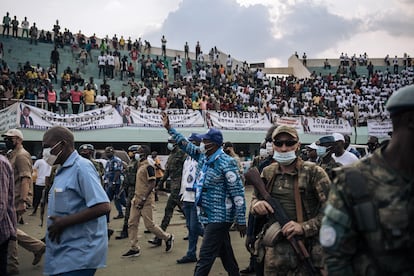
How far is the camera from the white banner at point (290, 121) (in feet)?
64.0

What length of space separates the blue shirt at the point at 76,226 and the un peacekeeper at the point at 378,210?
1.79 meters

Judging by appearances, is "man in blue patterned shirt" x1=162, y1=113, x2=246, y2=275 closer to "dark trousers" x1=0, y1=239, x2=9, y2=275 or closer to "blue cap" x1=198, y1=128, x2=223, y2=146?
"blue cap" x1=198, y1=128, x2=223, y2=146

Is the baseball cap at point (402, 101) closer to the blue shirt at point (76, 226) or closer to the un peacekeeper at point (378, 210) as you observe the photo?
the un peacekeeper at point (378, 210)

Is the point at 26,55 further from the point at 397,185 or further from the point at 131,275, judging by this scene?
the point at 397,185

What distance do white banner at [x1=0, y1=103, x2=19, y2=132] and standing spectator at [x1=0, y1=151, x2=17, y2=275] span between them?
9.87m

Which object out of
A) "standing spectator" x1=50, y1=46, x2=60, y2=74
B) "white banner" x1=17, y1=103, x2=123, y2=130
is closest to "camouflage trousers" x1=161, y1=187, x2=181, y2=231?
"white banner" x1=17, y1=103, x2=123, y2=130

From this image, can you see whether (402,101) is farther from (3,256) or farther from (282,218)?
(3,256)

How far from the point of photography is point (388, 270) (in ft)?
5.89

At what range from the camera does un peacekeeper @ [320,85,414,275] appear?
178 cm

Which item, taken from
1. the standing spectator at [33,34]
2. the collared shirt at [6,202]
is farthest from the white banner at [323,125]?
the collared shirt at [6,202]

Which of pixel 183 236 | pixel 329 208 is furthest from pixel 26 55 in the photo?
pixel 329 208

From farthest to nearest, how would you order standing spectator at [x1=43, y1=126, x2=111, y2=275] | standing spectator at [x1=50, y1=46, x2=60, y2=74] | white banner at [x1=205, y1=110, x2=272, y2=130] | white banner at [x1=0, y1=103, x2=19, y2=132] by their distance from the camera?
standing spectator at [x1=50, y1=46, x2=60, y2=74]
white banner at [x1=205, y1=110, x2=272, y2=130]
white banner at [x1=0, y1=103, x2=19, y2=132]
standing spectator at [x1=43, y1=126, x2=111, y2=275]

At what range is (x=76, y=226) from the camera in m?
3.05

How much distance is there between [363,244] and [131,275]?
176 inches
